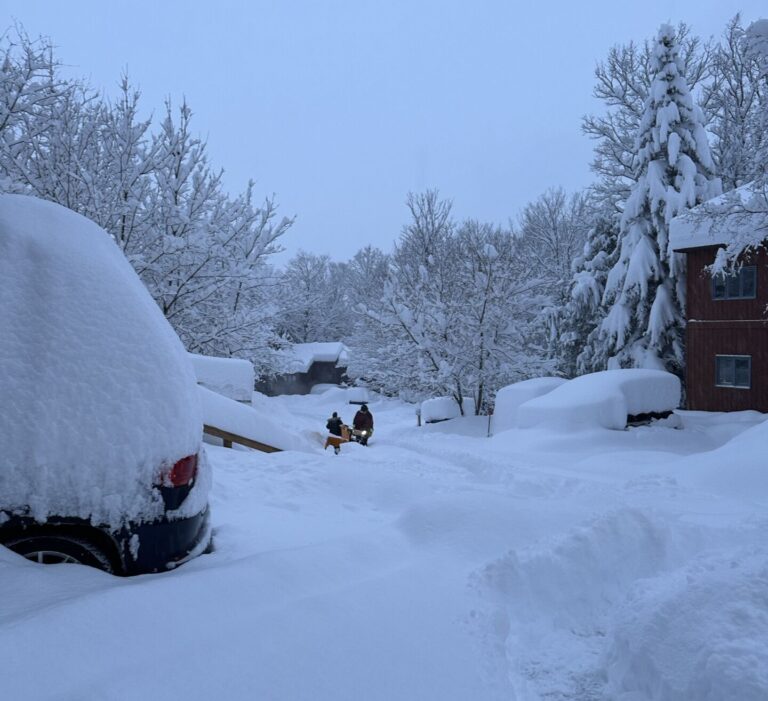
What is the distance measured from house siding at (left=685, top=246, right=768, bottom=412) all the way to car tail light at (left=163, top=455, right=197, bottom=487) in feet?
63.1

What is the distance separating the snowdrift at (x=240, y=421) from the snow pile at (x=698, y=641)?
7.38 metres

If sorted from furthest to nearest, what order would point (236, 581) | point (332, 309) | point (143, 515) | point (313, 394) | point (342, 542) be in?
point (332, 309) → point (313, 394) → point (342, 542) → point (143, 515) → point (236, 581)

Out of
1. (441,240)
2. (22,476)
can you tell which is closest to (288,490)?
(22,476)

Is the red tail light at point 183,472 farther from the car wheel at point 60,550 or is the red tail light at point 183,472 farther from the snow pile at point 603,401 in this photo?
the snow pile at point 603,401

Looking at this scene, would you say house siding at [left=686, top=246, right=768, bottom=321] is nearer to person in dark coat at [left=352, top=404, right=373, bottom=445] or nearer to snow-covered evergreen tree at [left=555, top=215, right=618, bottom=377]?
snow-covered evergreen tree at [left=555, top=215, right=618, bottom=377]

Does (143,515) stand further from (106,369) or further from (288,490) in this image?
(288,490)

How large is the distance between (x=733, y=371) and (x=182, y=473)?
20.7m

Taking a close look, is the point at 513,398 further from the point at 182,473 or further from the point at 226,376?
the point at 182,473

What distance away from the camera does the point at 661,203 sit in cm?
2198

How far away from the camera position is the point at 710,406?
20141 millimetres

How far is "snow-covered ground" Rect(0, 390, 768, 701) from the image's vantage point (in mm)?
2367

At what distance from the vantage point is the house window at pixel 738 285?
19.0m

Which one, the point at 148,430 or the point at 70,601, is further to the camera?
the point at 148,430

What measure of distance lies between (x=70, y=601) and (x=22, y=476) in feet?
2.62
